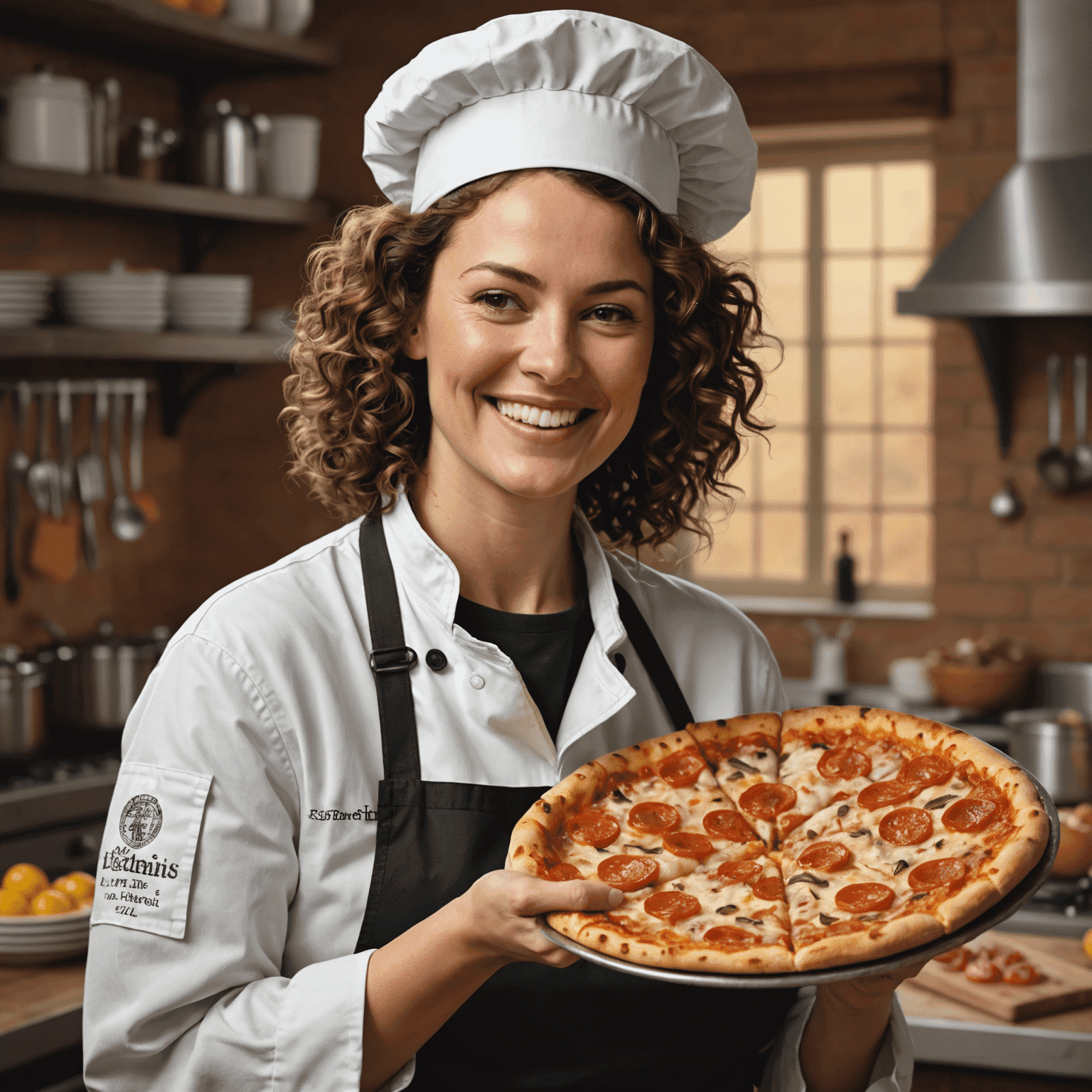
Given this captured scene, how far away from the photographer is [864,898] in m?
1.23

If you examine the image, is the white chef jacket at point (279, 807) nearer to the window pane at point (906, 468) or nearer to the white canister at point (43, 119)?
the white canister at point (43, 119)

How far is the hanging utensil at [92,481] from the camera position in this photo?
4.01 m

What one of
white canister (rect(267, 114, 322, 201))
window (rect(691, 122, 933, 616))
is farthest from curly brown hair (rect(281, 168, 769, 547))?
window (rect(691, 122, 933, 616))

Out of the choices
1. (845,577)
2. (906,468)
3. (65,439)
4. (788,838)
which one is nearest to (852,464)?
(906,468)

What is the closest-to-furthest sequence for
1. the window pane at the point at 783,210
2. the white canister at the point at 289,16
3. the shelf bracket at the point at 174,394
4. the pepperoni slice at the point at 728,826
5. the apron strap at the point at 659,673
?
the pepperoni slice at the point at 728,826
the apron strap at the point at 659,673
the white canister at the point at 289,16
the shelf bracket at the point at 174,394
the window pane at the point at 783,210

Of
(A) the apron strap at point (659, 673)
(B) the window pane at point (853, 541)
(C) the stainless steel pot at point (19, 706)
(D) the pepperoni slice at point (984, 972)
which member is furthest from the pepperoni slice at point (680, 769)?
(B) the window pane at point (853, 541)

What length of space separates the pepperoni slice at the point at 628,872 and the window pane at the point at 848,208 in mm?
3913

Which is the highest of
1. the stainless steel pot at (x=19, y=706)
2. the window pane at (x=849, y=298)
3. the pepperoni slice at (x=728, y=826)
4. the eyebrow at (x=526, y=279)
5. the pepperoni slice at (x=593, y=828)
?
the window pane at (x=849, y=298)

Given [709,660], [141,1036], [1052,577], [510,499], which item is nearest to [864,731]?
[709,660]

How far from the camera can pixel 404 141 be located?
1.43 meters

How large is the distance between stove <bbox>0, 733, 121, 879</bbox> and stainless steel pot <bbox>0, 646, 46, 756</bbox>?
5 centimetres

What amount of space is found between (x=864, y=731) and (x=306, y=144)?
3126 mm

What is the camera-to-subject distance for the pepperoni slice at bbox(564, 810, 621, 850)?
130 centimetres

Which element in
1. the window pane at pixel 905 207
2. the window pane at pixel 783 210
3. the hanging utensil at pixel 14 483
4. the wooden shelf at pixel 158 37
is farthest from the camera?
the window pane at pixel 783 210
